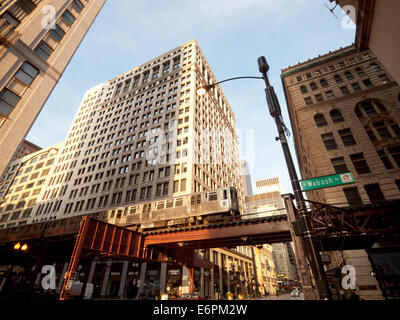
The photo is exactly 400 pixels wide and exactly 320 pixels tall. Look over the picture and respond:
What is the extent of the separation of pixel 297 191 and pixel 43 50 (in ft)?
108

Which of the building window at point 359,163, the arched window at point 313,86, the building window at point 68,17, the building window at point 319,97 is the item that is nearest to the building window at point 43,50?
the building window at point 68,17

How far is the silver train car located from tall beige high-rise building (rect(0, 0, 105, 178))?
1512 cm

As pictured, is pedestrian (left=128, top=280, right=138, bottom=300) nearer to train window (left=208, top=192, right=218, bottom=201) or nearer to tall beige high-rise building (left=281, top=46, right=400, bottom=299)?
train window (left=208, top=192, right=218, bottom=201)

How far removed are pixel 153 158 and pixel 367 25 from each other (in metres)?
42.6

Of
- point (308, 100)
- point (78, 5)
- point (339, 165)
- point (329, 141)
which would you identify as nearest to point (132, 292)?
point (339, 165)

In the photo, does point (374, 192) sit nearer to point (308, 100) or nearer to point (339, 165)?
point (339, 165)

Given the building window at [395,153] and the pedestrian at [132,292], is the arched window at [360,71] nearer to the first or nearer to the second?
the building window at [395,153]

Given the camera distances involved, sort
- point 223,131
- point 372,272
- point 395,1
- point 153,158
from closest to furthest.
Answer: point 395,1
point 372,272
point 153,158
point 223,131

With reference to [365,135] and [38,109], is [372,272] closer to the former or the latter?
[365,135]

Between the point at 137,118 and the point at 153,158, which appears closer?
the point at 153,158

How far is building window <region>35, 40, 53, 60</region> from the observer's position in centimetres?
2434

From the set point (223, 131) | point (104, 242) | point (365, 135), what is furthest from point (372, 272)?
point (223, 131)

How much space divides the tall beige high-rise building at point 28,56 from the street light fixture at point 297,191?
24.6 metres
